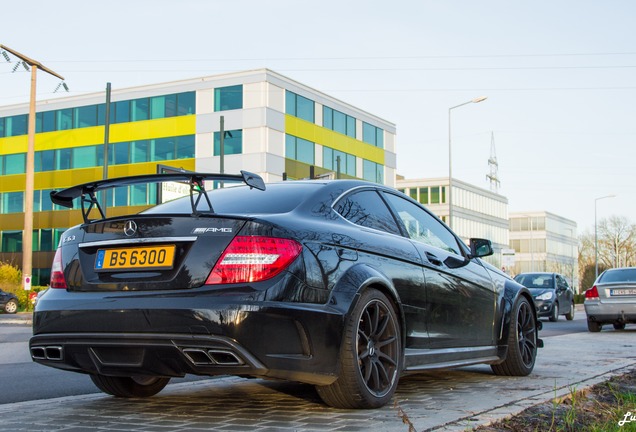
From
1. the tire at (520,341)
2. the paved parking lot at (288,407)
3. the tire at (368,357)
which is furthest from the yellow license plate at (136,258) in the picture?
the tire at (520,341)

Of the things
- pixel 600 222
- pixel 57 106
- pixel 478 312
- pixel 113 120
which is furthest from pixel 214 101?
pixel 600 222

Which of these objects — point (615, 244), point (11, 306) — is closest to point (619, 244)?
point (615, 244)

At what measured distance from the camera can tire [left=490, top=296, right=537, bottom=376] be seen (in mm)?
7234

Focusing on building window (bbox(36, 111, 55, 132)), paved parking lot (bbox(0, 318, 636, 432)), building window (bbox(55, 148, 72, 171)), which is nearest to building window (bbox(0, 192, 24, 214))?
building window (bbox(55, 148, 72, 171))

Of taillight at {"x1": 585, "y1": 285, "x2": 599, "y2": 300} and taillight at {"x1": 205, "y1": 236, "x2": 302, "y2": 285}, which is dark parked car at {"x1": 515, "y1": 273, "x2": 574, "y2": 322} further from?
taillight at {"x1": 205, "y1": 236, "x2": 302, "y2": 285}

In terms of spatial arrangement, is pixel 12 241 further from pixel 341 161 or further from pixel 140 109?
pixel 341 161

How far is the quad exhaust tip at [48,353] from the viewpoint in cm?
481

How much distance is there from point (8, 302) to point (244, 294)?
95.5ft

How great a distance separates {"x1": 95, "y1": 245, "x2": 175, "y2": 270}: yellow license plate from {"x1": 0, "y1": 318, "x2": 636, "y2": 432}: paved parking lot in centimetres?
88

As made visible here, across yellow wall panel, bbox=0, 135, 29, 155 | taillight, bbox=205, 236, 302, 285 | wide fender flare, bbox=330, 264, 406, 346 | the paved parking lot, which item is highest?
yellow wall panel, bbox=0, 135, 29, 155

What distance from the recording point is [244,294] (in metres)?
4.38

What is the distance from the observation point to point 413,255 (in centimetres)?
586

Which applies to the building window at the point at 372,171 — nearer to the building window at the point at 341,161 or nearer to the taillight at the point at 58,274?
the building window at the point at 341,161

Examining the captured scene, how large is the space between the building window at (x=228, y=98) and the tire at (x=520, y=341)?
4240 cm
